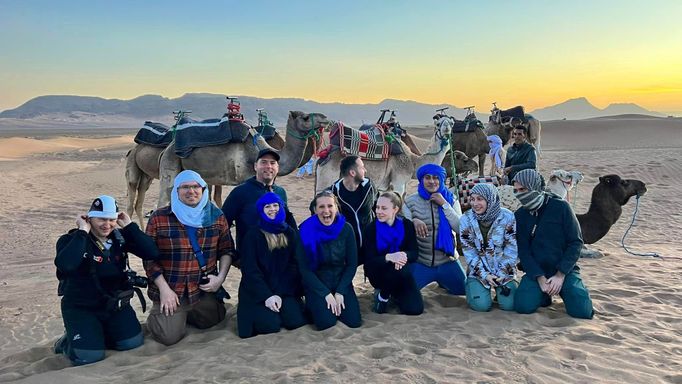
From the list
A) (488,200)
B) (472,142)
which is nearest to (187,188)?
(488,200)

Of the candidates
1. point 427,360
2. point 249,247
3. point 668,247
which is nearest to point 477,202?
point 427,360

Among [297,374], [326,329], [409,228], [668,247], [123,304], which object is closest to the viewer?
[297,374]

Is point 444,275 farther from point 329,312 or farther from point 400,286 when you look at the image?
point 329,312

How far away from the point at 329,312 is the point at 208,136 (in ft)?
14.9

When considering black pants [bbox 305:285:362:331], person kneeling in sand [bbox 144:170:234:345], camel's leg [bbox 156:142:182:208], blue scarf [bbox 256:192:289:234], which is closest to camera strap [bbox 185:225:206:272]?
Result: person kneeling in sand [bbox 144:170:234:345]

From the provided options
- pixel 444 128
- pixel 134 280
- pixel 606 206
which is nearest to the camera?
pixel 134 280

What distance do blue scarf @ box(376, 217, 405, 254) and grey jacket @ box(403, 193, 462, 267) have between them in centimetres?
51

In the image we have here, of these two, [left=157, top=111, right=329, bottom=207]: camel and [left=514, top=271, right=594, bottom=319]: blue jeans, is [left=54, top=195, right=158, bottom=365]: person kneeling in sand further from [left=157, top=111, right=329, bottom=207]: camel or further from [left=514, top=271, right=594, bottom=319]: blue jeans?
[left=157, top=111, right=329, bottom=207]: camel

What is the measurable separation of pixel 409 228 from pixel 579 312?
1753 millimetres

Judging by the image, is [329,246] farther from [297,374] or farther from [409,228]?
[297,374]

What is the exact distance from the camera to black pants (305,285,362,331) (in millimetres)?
4883

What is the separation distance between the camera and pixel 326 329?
15.9 feet

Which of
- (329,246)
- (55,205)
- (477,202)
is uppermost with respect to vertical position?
(477,202)

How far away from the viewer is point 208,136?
8484 mm
